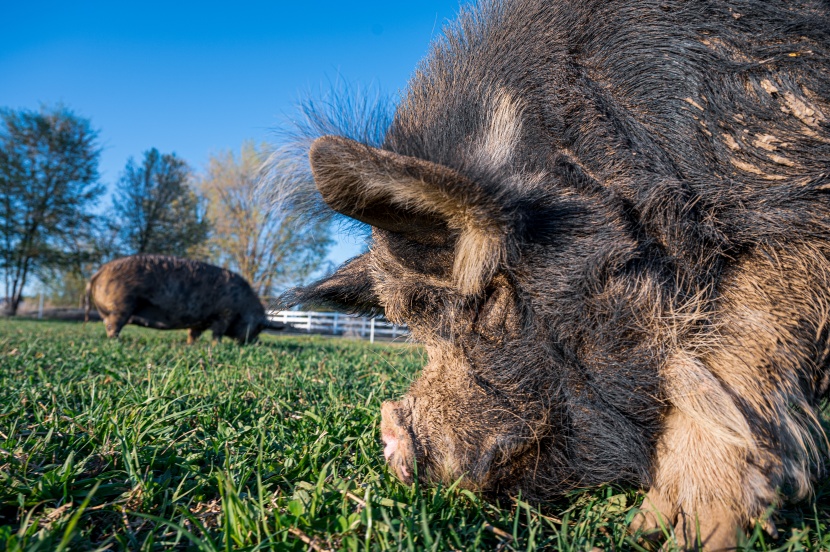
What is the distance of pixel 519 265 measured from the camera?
1.91 meters

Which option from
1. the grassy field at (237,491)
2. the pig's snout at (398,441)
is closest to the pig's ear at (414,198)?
the pig's snout at (398,441)

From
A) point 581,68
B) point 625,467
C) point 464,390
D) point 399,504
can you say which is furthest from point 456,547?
point 581,68

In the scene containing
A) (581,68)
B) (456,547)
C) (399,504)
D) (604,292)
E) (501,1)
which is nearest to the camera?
(456,547)

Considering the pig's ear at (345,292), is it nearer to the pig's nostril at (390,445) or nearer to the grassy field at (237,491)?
the grassy field at (237,491)

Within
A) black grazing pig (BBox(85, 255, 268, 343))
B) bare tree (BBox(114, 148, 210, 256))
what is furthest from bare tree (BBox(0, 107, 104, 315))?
black grazing pig (BBox(85, 255, 268, 343))

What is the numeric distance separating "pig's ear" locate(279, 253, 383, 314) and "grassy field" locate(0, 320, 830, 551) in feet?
1.90

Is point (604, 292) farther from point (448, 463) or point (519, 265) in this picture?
point (448, 463)

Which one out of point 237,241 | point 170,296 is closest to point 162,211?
point 237,241

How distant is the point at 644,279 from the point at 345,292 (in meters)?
1.32

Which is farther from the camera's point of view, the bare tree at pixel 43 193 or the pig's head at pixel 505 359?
the bare tree at pixel 43 193

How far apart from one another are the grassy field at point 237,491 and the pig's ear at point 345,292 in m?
0.58

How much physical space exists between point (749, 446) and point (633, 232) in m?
0.81

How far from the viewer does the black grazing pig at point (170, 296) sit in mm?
10008

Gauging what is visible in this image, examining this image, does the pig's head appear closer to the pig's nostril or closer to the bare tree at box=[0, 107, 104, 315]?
the pig's nostril
